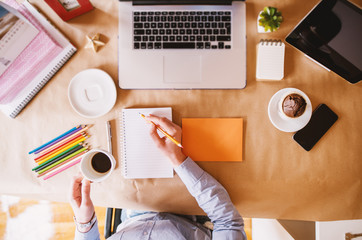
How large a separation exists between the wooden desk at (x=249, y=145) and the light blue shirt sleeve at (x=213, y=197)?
4cm

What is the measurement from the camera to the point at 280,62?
0.77m

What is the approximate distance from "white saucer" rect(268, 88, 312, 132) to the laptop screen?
14 centimetres

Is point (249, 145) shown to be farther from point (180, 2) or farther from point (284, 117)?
point (180, 2)

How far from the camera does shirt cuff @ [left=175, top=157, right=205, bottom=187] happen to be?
Result: 75cm

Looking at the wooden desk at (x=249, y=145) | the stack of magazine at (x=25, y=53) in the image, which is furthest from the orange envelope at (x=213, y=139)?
the stack of magazine at (x=25, y=53)

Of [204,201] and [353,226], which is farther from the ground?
[204,201]

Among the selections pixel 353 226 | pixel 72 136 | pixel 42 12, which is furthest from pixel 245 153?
pixel 42 12

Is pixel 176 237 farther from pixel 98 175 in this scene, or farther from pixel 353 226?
pixel 353 226

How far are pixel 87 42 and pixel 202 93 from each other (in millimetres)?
439

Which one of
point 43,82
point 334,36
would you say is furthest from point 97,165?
point 334,36

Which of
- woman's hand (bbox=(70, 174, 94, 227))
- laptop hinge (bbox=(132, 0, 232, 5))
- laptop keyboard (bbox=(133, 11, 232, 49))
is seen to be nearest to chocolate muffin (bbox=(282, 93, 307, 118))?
laptop keyboard (bbox=(133, 11, 232, 49))

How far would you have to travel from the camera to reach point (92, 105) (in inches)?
31.6

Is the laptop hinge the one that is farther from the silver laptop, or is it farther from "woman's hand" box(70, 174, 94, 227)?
"woman's hand" box(70, 174, 94, 227)

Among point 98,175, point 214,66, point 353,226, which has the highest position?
point 214,66
